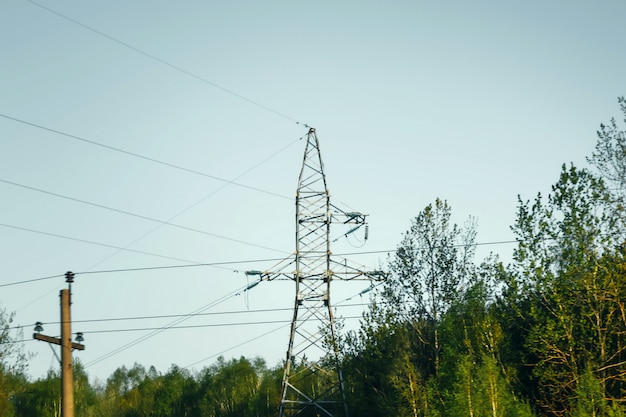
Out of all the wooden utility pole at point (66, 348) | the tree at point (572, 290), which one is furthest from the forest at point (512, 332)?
the wooden utility pole at point (66, 348)

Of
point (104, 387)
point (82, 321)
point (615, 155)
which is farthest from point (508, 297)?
point (104, 387)

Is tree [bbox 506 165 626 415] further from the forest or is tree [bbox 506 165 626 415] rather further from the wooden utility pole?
the wooden utility pole

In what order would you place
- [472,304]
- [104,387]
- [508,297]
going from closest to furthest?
[508,297] → [472,304] → [104,387]

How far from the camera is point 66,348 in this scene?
105ft

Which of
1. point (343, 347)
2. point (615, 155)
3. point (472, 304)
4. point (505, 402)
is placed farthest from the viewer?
point (343, 347)

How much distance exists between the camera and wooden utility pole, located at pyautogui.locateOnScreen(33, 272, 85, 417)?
31141 mm

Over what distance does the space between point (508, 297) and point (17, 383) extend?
210 ft

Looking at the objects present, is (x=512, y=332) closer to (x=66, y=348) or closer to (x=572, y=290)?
(x=572, y=290)

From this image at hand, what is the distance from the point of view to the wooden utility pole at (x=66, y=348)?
3114 centimetres

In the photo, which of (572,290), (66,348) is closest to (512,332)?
(572,290)

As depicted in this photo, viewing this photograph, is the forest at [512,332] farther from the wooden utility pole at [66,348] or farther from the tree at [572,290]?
the wooden utility pole at [66,348]

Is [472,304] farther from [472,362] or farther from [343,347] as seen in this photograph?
[343,347]

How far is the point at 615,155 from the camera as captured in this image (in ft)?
122

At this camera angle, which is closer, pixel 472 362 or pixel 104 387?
pixel 472 362
